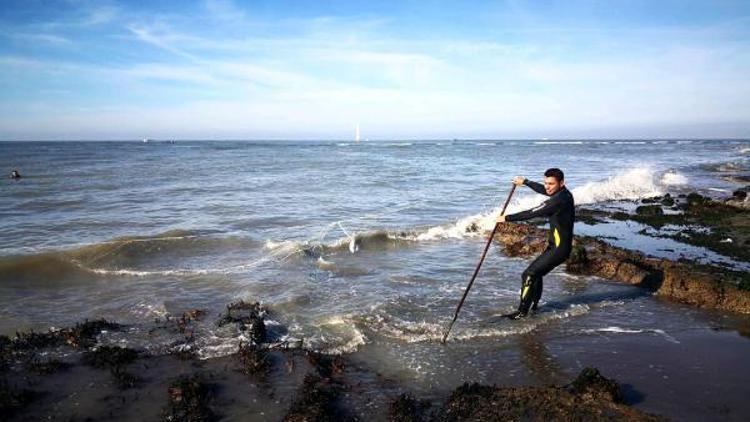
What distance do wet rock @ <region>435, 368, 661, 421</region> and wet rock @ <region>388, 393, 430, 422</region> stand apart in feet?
0.61

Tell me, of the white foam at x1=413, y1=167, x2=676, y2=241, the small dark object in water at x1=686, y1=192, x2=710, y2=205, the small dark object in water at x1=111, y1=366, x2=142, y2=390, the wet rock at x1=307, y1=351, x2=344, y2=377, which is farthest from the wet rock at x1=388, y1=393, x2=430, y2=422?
the small dark object in water at x1=686, y1=192, x2=710, y2=205

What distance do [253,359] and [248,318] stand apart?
1681 millimetres

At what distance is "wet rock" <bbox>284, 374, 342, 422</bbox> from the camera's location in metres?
4.98

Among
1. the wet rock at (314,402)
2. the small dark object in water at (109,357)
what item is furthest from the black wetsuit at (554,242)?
the small dark object in water at (109,357)

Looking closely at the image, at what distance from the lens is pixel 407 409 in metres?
5.09

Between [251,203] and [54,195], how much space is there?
1008 centimetres

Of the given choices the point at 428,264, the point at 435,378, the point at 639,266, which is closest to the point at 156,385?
the point at 435,378

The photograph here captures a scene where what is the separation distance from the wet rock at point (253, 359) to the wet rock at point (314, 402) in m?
0.64

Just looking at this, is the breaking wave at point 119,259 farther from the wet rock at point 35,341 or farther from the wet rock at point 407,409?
the wet rock at point 407,409

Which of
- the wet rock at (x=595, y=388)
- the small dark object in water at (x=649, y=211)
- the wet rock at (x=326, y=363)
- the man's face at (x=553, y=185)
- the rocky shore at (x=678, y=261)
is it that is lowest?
the wet rock at (x=326, y=363)

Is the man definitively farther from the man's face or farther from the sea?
the sea

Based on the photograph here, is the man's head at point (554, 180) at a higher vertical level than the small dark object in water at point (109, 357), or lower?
higher

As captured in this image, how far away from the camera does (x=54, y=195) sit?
23.2m

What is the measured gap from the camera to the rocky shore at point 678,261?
28.6ft
